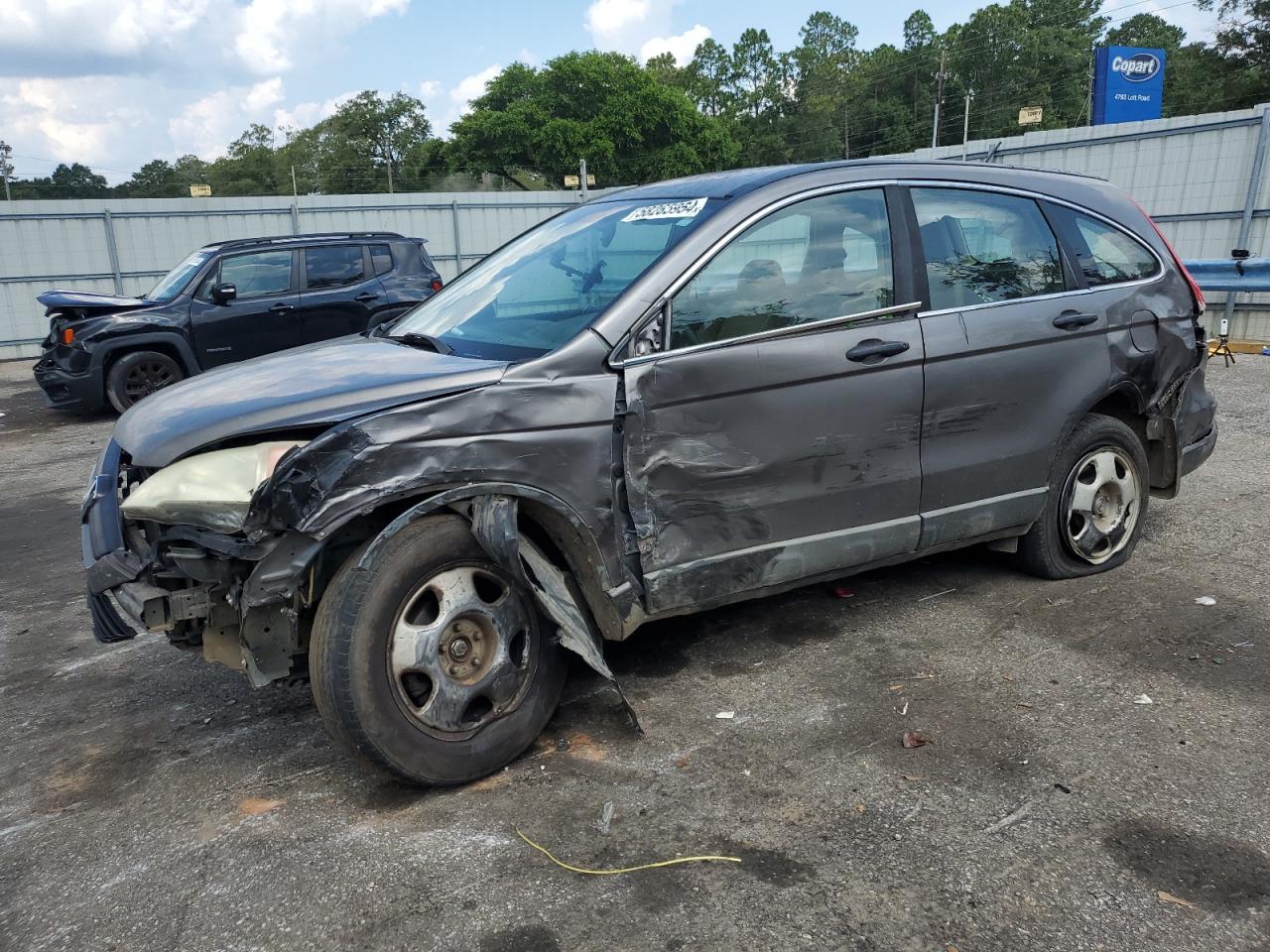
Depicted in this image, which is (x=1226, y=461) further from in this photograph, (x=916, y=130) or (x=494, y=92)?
(x=916, y=130)

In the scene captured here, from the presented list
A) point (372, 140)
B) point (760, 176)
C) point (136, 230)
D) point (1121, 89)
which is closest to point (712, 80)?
point (372, 140)

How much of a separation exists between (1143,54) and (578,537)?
107 feet

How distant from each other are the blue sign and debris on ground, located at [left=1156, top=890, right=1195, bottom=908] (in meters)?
30.1

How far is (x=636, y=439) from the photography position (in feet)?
10.4

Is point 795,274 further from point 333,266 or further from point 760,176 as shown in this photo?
point 333,266

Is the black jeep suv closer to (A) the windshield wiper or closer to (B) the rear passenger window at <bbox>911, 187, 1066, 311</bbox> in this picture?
(A) the windshield wiper

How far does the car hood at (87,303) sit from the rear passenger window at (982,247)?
30.8ft

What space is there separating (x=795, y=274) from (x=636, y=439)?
963mm

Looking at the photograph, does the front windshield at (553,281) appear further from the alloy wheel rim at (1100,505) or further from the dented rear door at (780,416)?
the alloy wheel rim at (1100,505)

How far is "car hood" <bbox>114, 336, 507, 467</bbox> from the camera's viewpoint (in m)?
2.84

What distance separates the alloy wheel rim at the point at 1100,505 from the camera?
442cm

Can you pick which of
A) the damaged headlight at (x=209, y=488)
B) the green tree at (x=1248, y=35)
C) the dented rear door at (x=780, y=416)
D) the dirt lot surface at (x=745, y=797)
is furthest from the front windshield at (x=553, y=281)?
the green tree at (x=1248, y=35)

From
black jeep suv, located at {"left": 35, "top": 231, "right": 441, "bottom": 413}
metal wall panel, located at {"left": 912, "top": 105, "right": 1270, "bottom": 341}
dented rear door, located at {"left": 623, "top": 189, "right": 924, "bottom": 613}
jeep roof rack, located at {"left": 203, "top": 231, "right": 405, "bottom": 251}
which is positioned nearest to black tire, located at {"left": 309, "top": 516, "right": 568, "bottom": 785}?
dented rear door, located at {"left": 623, "top": 189, "right": 924, "bottom": 613}

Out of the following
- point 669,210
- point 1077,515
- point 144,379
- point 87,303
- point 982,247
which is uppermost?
point 669,210
